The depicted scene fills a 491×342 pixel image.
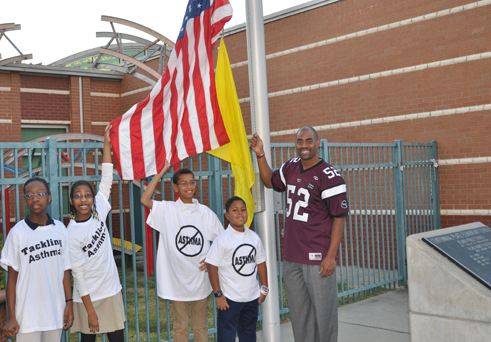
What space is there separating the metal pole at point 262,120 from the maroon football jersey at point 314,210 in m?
0.20

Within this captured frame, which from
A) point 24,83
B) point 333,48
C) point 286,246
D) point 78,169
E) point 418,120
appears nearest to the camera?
point 286,246

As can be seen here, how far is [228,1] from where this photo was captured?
462cm

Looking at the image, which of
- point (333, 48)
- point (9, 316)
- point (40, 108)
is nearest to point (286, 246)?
point (9, 316)

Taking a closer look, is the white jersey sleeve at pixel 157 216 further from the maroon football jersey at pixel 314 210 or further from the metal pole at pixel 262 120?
the maroon football jersey at pixel 314 210

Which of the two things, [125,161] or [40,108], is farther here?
[40,108]

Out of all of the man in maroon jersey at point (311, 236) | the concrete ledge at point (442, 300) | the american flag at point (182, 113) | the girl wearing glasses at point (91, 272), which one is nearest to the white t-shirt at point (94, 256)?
the girl wearing glasses at point (91, 272)

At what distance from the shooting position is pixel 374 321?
6465 millimetres

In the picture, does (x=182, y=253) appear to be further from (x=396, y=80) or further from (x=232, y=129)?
(x=396, y=80)

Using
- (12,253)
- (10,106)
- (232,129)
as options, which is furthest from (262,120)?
(10,106)

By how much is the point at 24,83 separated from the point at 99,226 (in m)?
12.3

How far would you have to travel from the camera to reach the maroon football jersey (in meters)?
4.16

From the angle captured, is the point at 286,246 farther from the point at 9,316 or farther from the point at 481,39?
the point at 481,39

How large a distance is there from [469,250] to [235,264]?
6.54ft

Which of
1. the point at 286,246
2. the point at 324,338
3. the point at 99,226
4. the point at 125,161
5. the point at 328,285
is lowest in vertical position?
the point at 324,338
